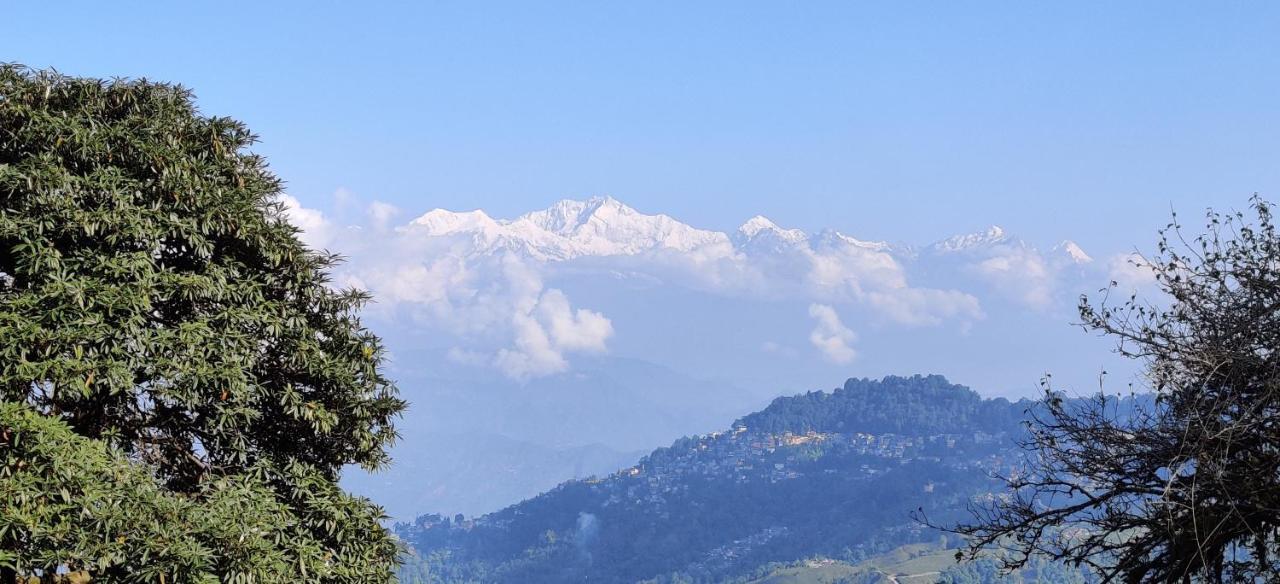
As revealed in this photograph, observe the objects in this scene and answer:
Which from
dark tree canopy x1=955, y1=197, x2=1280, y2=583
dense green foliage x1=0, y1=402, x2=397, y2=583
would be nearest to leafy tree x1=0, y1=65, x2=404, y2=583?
dense green foliage x1=0, y1=402, x2=397, y2=583

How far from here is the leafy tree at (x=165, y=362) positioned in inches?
397

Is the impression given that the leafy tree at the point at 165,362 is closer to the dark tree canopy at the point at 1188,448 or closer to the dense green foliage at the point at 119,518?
the dense green foliage at the point at 119,518

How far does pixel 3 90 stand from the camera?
11414 millimetres

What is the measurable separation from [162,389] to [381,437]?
2.54m

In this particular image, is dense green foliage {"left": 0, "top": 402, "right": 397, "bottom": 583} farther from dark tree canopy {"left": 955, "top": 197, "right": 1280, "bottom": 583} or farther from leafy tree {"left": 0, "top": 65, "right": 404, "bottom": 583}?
dark tree canopy {"left": 955, "top": 197, "right": 1280, "bottom": 583}

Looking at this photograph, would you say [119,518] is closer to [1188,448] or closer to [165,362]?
[165,362]

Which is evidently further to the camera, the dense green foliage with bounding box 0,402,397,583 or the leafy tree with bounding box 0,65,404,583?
the leafy tree with bounding box 0,65,404,583

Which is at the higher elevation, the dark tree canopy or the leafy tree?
the leafy tree

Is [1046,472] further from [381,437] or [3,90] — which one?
[3,90]

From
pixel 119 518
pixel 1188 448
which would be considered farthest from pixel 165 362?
pixel 1188 448

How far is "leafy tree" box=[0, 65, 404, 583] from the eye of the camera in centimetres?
1008

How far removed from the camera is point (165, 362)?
10.7 meters

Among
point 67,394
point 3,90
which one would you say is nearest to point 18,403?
point 67,394

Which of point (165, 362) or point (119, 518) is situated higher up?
point (165, 362)
